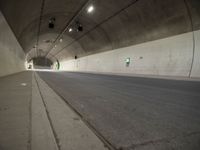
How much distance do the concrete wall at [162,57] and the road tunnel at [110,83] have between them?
0.21ft

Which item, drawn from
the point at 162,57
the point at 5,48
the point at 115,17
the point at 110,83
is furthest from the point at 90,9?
the point at 110,83

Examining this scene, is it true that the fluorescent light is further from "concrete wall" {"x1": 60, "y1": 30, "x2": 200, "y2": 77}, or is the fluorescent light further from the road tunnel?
"concrete wall" {"x1": 60, "y1": 30, "x2": 200, "y2": 77}

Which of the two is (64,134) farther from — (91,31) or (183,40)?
(91,31)

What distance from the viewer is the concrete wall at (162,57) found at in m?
9.48

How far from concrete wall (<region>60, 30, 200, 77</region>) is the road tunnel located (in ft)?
0.21

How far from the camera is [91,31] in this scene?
17672mm

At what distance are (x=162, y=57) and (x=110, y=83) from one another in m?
5.85

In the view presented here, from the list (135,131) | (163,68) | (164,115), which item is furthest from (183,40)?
(135,131)

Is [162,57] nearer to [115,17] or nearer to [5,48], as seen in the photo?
[115,17]

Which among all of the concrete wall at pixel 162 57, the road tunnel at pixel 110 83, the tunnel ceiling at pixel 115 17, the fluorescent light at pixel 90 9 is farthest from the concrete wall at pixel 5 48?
the concrete wall at pixel 162 57

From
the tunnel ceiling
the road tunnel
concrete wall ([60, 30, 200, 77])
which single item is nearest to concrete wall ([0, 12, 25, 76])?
the road tunnel

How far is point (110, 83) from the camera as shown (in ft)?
24.9

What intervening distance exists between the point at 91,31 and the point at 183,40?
33.9 feet

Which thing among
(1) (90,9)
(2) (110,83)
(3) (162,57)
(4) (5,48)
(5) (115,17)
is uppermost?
(1) (90,9)
